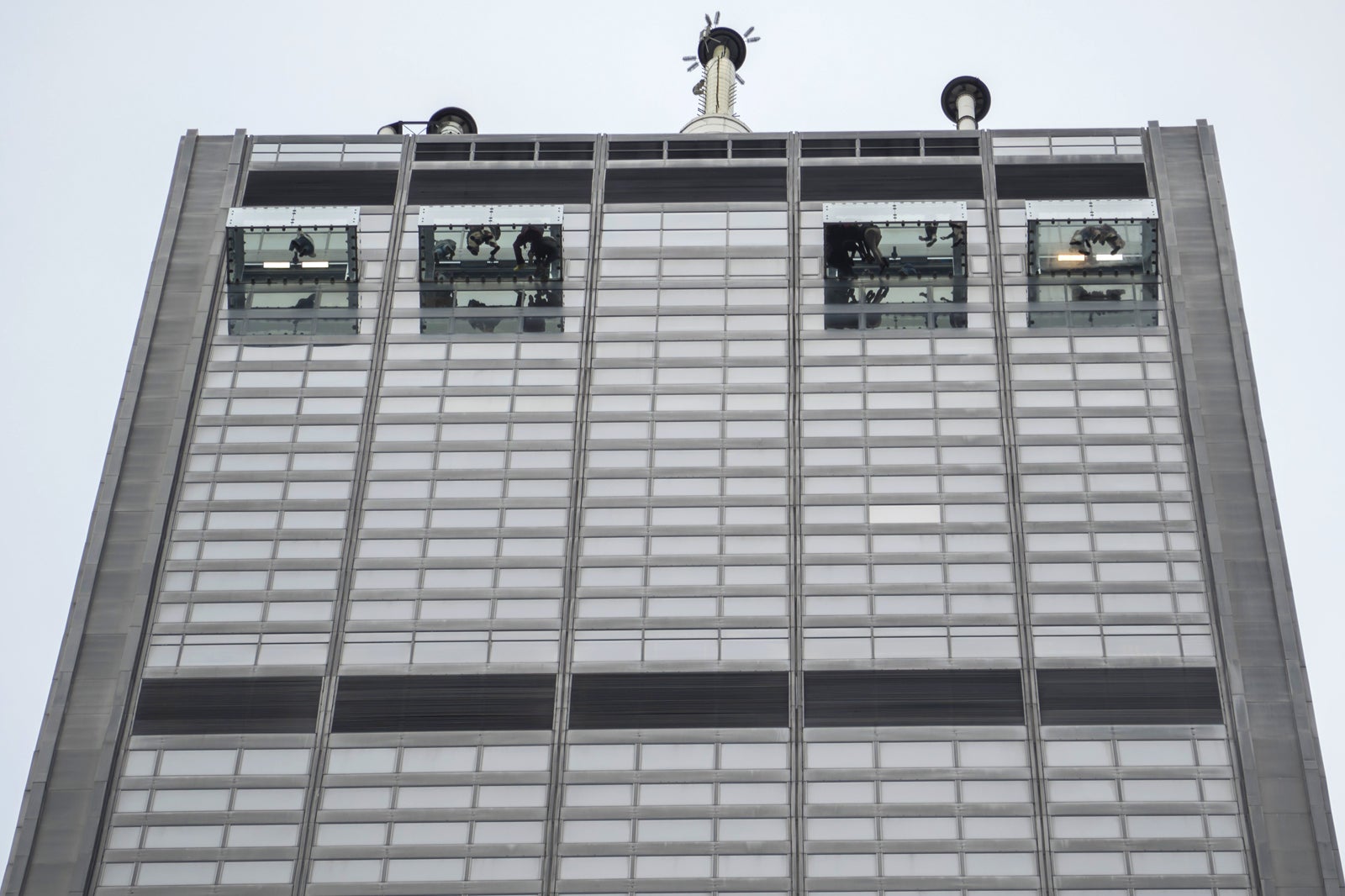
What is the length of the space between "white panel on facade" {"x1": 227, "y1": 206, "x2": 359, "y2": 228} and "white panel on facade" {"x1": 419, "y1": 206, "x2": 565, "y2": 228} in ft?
12.7

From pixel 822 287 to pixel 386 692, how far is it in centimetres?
3050

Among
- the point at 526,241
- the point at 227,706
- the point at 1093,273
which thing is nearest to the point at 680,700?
the point at 227,706

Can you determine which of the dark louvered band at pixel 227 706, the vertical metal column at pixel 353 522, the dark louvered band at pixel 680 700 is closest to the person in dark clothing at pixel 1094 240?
the dark louvered band at pixel 680 700

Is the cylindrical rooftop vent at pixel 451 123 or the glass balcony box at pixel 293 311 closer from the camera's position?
the glass balcony box at pixel 293 311

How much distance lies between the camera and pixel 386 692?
273 ft

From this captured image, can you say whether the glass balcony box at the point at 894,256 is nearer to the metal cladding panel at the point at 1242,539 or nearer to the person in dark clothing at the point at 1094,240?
the person in dark clothing at the point at 1094,240

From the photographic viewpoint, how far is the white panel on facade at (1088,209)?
97438mm

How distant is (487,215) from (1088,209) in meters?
30.2

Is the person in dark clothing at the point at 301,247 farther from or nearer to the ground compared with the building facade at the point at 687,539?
farther from the ground

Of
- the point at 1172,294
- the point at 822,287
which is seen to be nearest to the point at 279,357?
the point at 822,287

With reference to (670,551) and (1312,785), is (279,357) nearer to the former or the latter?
(670,551)

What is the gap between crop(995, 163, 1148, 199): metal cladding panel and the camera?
100062 millimetres

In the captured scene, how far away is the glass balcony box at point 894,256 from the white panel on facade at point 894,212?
4 cm

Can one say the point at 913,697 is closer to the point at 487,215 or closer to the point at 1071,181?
the point at 1071,181
